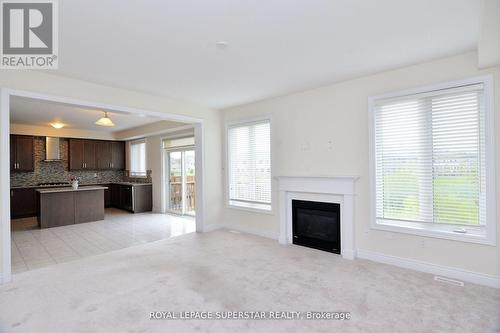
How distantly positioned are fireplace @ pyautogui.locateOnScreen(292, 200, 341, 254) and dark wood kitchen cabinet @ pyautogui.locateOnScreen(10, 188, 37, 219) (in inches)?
303

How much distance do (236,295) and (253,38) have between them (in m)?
2.72

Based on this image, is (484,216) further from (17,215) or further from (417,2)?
(17,215)

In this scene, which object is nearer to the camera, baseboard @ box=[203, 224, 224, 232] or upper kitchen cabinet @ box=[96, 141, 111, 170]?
baseboard @ box=[203, 224, 224, 232]

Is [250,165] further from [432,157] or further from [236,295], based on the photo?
[432,157]

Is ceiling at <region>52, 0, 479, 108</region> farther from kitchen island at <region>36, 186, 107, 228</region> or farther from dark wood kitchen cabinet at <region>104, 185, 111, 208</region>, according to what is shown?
dark wood kitchen cabinet at <region>104, 185, 111, 208</region>

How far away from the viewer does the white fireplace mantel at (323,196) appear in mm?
3803

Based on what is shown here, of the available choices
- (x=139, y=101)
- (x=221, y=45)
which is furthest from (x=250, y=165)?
(x=221, y=45)

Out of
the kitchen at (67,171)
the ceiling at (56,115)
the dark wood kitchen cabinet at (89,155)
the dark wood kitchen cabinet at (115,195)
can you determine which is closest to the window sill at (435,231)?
the ceiling at (56,115)

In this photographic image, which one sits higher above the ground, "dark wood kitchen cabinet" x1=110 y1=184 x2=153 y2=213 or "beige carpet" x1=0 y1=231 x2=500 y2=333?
"dark wood kitchen cabinet" x1=110 y1=184 x2=153 y2=213

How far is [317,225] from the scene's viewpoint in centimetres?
424

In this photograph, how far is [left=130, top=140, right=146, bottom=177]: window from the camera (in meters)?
8.73

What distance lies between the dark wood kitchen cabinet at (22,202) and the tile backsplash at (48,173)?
1.23 feet

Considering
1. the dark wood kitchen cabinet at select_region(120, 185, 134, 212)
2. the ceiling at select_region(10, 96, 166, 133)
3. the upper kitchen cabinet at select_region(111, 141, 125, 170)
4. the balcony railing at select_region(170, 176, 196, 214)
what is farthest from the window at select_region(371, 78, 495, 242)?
the upper kitchen cabinet at select_region(111, 141, 125, 170)

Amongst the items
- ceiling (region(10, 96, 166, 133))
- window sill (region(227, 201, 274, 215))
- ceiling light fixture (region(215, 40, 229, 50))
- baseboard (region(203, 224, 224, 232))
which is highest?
ceiling (region(10, 96, 166, 133))
